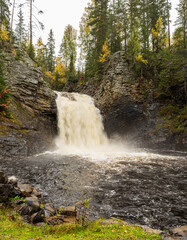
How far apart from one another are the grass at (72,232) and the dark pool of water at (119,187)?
1448 millimetres

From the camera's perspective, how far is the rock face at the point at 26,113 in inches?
447

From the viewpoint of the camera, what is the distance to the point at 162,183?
666 centimetres

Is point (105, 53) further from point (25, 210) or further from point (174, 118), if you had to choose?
point (25, 210)

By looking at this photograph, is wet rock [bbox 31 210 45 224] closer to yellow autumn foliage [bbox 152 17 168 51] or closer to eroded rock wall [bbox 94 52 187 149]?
eroded rock wall [bbox 94 52 187 149]

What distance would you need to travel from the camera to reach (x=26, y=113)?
14031mm

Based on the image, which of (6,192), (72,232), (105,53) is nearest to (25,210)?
(6,192)

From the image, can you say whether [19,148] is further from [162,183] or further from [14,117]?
[162,183]

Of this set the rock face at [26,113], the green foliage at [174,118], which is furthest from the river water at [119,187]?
the green foliage at [174,118]

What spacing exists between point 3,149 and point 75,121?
904 centimetres

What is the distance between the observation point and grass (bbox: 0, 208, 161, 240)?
8.43ft

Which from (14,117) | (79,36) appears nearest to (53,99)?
(14,117)

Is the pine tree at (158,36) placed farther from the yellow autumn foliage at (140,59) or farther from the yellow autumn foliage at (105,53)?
the yellow autumn foliage at (105,53)

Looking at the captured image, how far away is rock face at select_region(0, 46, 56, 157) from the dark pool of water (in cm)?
195

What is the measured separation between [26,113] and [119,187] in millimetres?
11249
